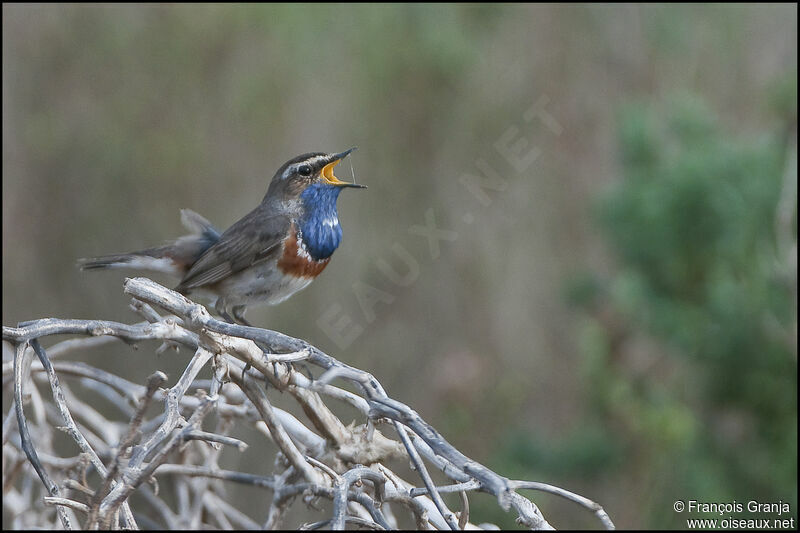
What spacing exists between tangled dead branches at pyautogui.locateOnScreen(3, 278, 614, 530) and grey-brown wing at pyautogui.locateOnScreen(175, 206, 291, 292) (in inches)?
38.6

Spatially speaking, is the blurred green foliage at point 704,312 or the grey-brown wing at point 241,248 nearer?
the grey-brown wing at point 241,248

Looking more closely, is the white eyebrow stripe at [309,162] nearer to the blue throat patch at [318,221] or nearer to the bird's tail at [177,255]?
the blue throat patch at [318,221]

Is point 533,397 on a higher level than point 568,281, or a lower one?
lower

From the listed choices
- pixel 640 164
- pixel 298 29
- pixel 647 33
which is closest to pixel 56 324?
pixel 640 164

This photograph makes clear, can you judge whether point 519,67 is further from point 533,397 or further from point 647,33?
point 533,397

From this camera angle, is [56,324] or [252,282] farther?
[252,282]

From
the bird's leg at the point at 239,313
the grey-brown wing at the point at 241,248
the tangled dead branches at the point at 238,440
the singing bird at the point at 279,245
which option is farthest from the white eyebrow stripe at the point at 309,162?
the tangled dead branches at the point at 238,440

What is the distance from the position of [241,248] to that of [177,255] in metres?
0.37

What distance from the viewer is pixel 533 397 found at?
6703 mm

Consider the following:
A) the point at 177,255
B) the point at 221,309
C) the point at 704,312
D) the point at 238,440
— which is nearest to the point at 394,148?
the point at 704,312

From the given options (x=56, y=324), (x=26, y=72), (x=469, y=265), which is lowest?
(x=469, y=265)

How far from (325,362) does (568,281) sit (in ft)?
12.5

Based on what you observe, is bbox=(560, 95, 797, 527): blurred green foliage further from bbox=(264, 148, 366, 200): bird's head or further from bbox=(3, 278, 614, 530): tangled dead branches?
bbox=(3, 278, 614, 530): tangled dead branches

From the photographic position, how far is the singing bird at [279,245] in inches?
129
